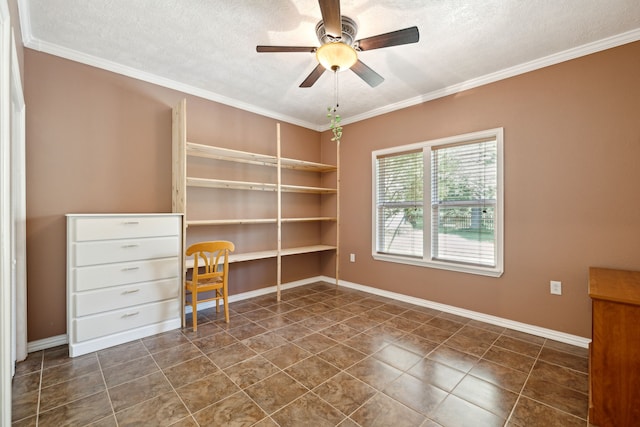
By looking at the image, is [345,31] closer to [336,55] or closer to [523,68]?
[336,55]

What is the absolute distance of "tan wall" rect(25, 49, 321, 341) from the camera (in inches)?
97.2

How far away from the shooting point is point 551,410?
174cm

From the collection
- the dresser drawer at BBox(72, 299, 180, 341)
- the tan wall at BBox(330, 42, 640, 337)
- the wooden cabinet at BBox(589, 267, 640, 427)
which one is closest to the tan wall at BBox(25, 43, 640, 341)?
the tan wall at BBox(330, 42, 640, 337)

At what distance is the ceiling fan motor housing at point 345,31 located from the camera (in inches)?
84.7

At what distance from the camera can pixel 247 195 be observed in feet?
12.9

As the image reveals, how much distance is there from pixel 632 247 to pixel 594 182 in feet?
1.90

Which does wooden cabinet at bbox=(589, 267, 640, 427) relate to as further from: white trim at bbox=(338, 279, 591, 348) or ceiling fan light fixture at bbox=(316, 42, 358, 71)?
ceiling fan light fixture at bbox=(316, 42, 358, 71)

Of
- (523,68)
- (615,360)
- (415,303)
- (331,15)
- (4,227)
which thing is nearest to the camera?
(4,227)

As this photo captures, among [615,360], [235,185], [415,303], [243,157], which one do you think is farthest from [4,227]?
[415,303]

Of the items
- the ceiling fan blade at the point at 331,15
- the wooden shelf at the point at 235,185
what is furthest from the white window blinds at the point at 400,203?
the ceiling fan blade at the point at 331,15

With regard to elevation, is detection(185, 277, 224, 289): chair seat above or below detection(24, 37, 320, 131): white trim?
below

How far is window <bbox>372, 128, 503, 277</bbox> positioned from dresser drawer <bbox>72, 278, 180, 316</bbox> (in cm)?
262

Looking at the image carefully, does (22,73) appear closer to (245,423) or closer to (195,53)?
(195,53)

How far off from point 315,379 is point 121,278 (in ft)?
6.25
